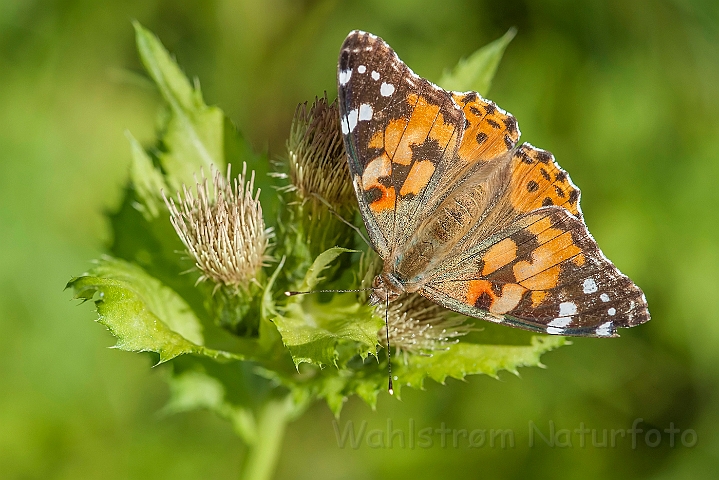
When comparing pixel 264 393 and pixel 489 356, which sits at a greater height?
pixel 489 356

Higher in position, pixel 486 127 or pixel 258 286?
pixel 486 127

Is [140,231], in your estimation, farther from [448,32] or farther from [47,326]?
[448,32]

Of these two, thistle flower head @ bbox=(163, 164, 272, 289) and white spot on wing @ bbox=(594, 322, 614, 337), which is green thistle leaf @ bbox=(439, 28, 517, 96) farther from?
white spot on wing @ bbox=(594, 322, 614, 337)

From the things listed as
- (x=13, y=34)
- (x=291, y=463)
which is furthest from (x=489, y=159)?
(x=13, y=34)

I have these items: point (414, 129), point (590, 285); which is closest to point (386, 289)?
point (414, 129)

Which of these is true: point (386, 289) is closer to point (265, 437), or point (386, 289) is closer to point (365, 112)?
point (365, 112)
